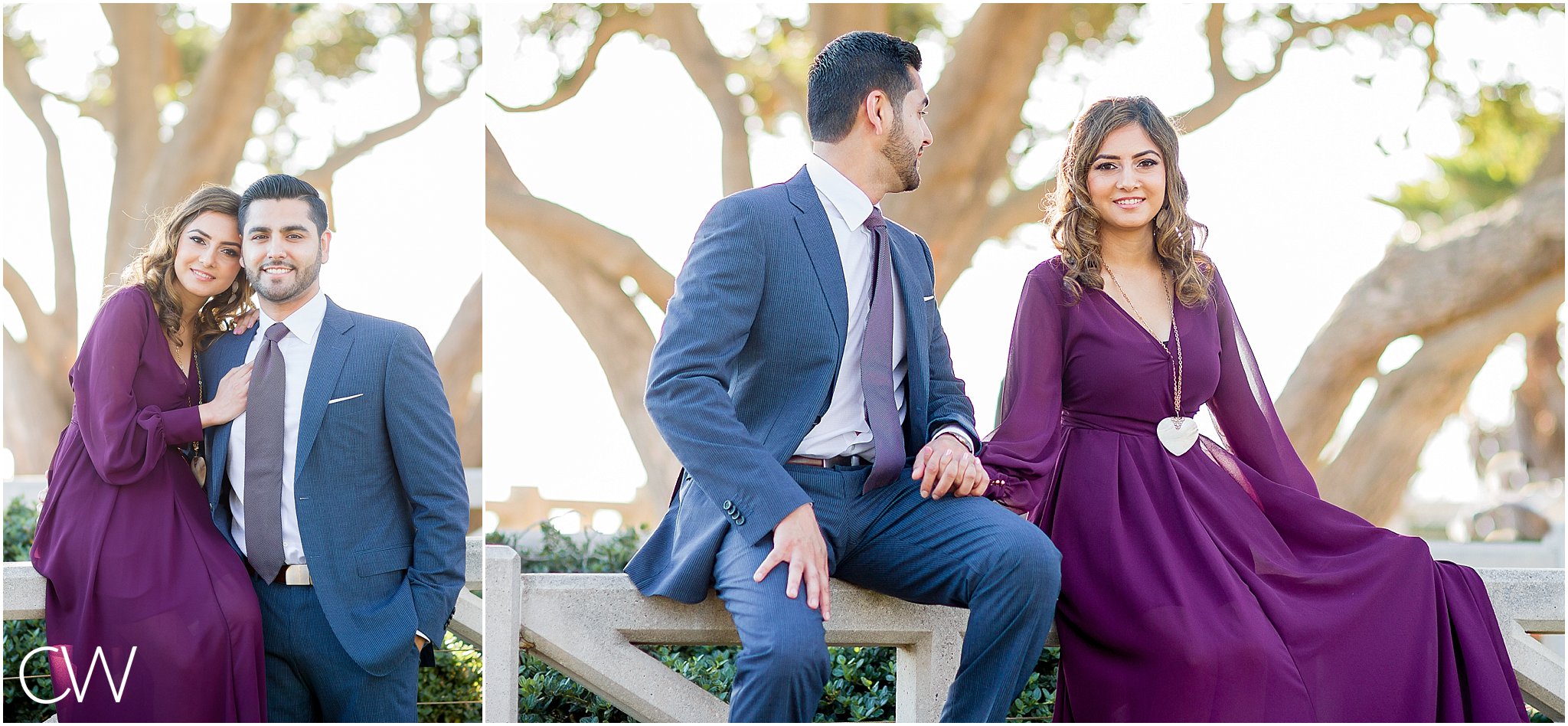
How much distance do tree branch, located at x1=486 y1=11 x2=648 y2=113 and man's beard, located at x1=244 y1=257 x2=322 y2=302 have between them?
16.4ft

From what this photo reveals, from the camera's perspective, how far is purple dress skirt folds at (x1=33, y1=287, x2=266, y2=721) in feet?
10.3

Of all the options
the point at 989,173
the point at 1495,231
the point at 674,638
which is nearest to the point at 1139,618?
the point at 674,638

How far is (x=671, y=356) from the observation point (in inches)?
116

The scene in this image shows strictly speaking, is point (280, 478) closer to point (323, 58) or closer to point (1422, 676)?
point (1422, 676)

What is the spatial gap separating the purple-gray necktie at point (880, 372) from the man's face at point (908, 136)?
0.14 m

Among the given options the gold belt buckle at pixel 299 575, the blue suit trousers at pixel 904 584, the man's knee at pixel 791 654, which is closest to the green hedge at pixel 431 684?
the gold belt buckle at pixel 299 575

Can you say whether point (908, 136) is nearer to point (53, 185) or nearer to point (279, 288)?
point (279, 288)

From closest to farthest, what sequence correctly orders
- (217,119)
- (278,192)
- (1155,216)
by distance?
(278,192) < (1155,216) < (217,119)

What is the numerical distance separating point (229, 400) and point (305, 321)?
28cm

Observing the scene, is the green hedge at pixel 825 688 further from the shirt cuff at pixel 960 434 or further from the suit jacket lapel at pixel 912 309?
the suit jacket lapel at pixel 912 309

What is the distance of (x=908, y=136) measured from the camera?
3271 millimetres

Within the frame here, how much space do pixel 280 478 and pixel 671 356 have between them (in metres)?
1.12

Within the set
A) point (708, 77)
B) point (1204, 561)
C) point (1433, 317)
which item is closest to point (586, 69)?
point (708, 77)

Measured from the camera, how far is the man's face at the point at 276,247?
11.0 feet
